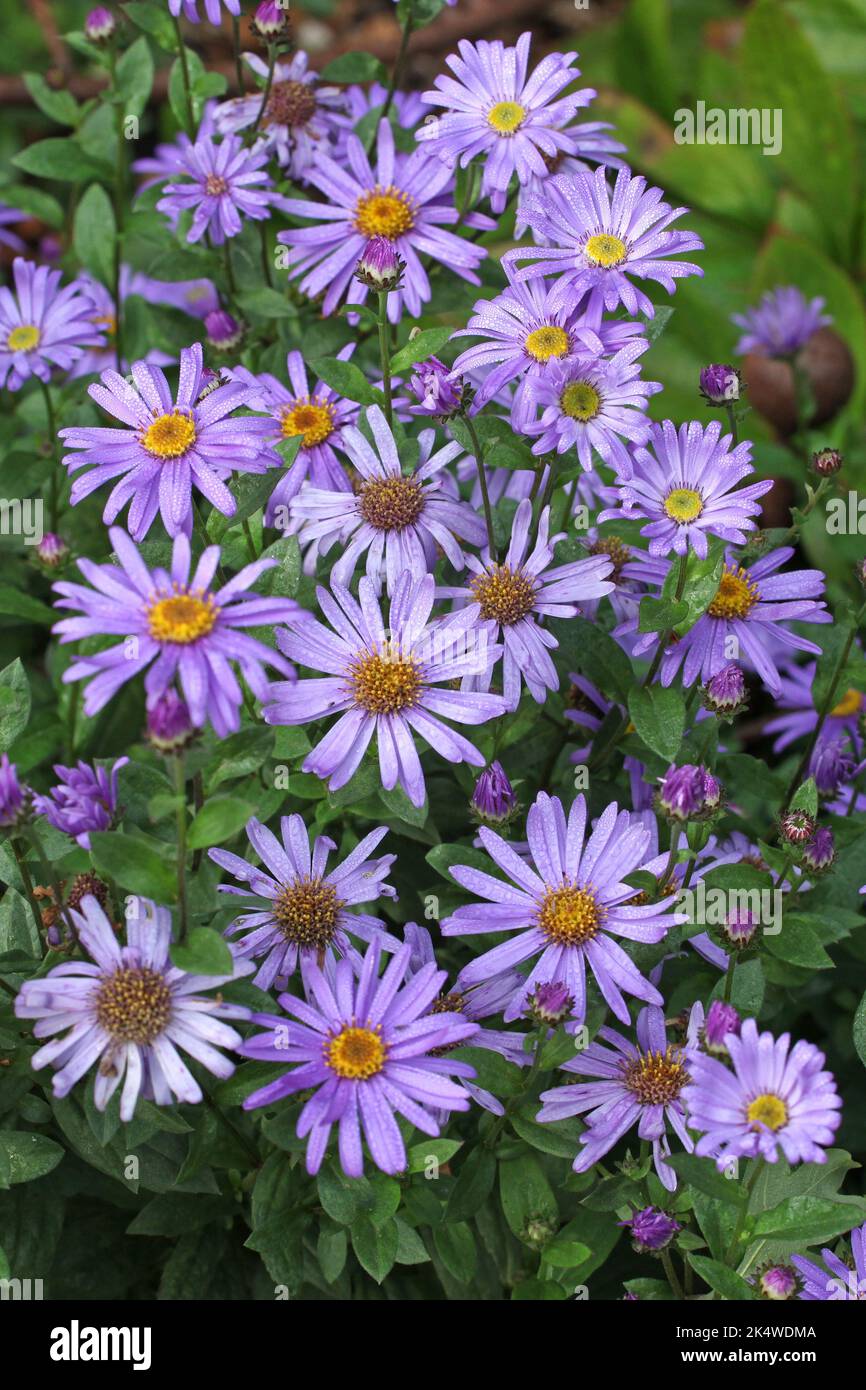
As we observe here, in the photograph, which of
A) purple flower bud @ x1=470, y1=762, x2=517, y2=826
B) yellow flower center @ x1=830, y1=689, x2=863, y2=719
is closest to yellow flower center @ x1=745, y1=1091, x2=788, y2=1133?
purple flower bud @ x1=470, y1=762, x2=517, y2=826

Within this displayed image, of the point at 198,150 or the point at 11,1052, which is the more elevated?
the point at 198,150

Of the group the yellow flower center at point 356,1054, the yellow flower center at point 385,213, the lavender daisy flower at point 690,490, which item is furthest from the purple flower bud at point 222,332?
the yellow flower center at point 356,1054

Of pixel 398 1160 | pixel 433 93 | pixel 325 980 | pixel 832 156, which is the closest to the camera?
pixel 398 1160

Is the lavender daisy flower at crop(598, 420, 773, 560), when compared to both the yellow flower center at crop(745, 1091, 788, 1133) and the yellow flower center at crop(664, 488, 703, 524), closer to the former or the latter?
the yellow flower center at crop(664, 488, 703, 524)

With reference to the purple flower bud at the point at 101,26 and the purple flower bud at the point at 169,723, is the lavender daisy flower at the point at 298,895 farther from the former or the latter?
the purple flower bud at the point at 101,26

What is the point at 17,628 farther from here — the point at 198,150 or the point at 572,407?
the point at 572,407

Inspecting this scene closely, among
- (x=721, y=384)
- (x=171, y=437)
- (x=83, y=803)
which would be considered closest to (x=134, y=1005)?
(x=83, y=803)

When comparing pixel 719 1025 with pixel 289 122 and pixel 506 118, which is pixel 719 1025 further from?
pixel 289 122
